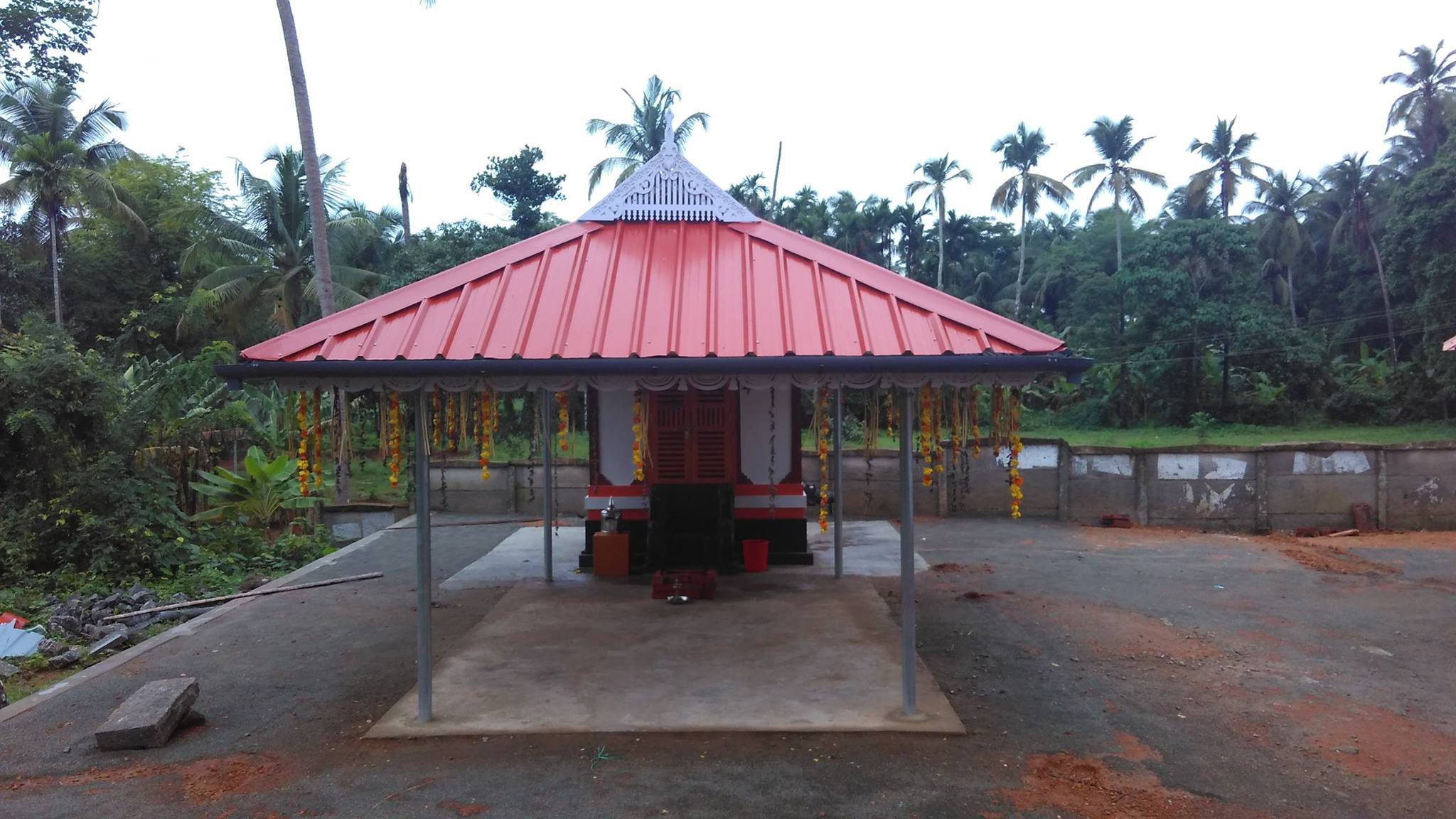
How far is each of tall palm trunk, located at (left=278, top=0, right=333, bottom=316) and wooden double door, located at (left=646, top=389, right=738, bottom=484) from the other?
23.8 feet

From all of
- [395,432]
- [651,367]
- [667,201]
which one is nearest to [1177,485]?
[667,201]

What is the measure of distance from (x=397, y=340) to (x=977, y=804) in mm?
4306

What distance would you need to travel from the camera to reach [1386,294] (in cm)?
3117

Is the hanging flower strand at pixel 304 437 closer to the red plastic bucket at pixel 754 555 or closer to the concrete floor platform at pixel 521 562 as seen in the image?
the concrete floor platform at pixel 521 562

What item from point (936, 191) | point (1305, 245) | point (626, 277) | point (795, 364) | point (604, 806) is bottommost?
point (604, 806)

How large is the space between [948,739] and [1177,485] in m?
10.6

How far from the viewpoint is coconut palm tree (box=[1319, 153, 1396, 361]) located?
3341cm

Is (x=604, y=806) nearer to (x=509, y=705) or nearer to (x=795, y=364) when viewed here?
(x=509, y=705)

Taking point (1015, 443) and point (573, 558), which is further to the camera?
point (573, 558)

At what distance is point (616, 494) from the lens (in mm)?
10438

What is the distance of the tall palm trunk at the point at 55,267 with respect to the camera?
926 inches

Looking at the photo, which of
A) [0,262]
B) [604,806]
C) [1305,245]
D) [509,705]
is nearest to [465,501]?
[509,705]

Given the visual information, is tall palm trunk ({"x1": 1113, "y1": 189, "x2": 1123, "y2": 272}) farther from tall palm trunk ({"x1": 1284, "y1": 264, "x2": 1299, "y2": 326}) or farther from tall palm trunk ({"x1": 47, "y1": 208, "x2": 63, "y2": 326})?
tall palm trunk ({"x1": 47, "y1": 208, "x2": 63, "y2": 326})

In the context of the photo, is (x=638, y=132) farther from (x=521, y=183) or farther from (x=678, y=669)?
(x=678, y=669)
